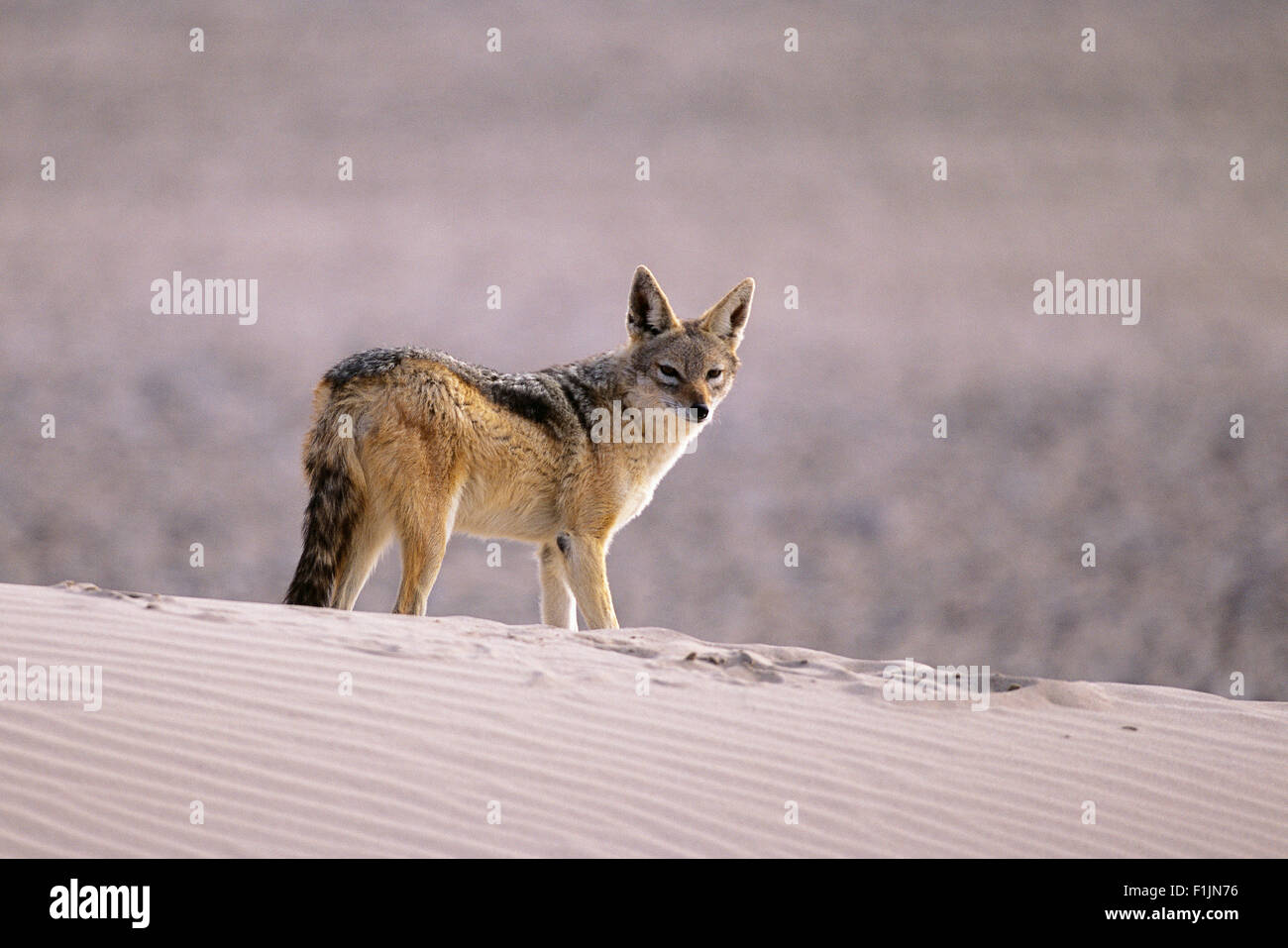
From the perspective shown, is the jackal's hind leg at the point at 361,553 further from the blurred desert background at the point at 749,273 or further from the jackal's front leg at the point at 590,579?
the blurred desert background at the point at 749,273

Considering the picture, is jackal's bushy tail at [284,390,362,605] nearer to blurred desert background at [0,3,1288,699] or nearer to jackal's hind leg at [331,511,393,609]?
jackal's hind leg at [331,511,393,609]

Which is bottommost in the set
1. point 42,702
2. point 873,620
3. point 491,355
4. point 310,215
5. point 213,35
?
point 873,620

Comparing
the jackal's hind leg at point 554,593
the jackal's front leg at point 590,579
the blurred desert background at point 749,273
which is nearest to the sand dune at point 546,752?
the jackal's front leg at point 590,579

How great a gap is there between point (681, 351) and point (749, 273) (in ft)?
94.0

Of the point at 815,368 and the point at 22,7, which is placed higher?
the point at 22,7

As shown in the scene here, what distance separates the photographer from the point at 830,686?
309 inches

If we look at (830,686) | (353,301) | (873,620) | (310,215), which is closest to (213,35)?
(310,215)

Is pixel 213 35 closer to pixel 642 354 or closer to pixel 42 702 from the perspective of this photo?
pixel 642 354

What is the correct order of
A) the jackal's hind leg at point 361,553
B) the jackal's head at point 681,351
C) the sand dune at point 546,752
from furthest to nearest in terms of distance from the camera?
the jackal's head at point 681,351 → the jackal's hind leg at point 361,553 → the sand dune at point 546,752

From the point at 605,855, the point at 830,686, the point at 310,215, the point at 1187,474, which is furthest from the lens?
the point at 310,215

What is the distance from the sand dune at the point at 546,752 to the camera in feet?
18.6

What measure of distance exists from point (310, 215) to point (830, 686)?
38156 millimetres

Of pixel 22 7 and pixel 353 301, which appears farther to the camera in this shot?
pixel 22 7

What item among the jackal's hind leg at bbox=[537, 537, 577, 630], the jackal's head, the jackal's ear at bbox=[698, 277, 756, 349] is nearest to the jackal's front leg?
the jackal's hind leg at bbox=[537, 537, 577, 630]
